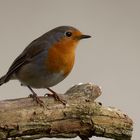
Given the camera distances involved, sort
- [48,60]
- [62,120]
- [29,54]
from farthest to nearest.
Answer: [29,54] → [48,60] → [62,120]

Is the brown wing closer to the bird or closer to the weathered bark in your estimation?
the bird

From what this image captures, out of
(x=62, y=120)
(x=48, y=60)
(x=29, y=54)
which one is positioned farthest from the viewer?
(x=29, y=54)

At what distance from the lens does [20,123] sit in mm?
1689

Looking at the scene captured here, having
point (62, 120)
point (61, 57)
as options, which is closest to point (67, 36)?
point (61, 57)

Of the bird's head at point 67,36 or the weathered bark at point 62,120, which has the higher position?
the bird's head at point 67,36

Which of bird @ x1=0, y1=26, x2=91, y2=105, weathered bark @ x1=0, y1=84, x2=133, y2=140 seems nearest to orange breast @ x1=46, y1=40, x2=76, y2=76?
bird @ x1=0, y1=26, x2=91, y2=105

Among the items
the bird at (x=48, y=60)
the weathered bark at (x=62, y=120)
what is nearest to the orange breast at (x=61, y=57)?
the bird at (x=48, y=60)

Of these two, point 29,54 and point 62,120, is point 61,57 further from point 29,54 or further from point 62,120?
point 62,120

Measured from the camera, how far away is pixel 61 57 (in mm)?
2186

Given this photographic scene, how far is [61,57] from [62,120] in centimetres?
49

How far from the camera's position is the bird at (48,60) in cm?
216

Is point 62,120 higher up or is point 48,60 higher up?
point 48,60

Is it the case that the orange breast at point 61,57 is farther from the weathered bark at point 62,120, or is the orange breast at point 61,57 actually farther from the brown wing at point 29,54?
the weathered bark at point 62,120

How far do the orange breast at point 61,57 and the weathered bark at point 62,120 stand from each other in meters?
0.23
